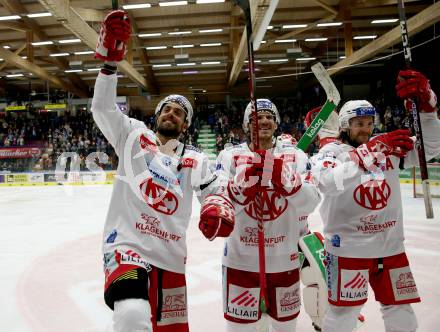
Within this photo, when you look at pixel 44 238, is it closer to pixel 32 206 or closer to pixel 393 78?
pixel 32 206

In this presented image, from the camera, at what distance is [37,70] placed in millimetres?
14953

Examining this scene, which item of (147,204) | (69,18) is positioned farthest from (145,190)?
(69,18)

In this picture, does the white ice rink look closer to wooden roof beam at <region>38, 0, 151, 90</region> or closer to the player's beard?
the player's beard

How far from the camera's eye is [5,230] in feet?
19.7

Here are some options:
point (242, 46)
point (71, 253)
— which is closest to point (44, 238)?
point (71, 253)

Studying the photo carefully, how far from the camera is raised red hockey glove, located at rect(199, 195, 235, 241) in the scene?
1599 mm

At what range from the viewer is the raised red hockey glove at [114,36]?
67.4 inches

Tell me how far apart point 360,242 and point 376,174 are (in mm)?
362

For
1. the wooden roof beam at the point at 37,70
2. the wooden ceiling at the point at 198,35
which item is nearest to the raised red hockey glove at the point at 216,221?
the wooden ceiling at the point at 198,35

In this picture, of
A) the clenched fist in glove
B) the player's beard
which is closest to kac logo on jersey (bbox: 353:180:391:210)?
the clenched fist in glove

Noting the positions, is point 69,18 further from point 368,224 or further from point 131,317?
point 131,317

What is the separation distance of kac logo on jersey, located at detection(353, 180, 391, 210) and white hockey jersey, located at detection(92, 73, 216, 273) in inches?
30.5

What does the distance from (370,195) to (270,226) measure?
56 centimetres

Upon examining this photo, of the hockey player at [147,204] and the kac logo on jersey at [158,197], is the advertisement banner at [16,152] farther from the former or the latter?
the kac logo on jersey at [158,197]
